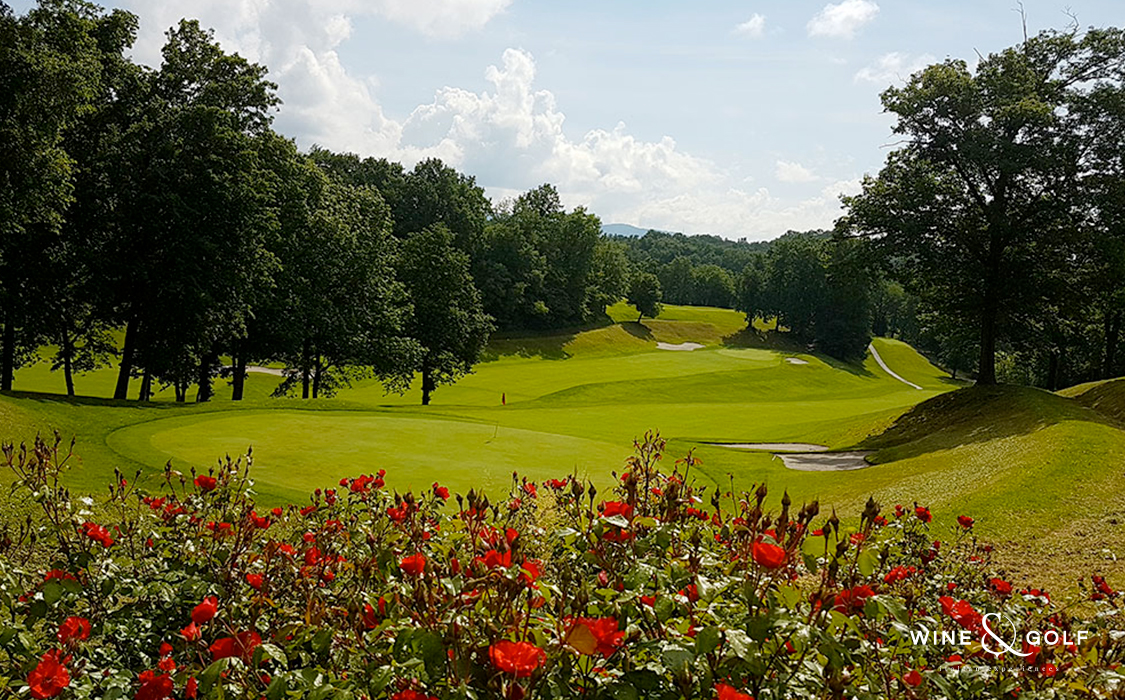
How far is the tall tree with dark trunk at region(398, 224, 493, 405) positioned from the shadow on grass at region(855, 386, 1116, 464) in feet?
69.0

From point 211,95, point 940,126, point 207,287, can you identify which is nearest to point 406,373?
point 207,287

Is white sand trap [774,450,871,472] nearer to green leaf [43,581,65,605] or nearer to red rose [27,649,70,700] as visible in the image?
green leaf [43,581,65,605]

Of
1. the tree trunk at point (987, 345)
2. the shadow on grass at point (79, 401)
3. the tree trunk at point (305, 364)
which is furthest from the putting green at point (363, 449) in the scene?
the tree trunk at point (987, 345)

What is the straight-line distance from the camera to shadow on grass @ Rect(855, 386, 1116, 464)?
674 inches

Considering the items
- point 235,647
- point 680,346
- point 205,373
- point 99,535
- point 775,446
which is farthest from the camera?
point 680,346

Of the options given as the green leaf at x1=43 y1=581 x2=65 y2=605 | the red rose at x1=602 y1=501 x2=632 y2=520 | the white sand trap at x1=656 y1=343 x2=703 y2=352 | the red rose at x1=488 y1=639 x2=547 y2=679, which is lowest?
the green leaf at x1=43 y1=581 x2=65 y2=605

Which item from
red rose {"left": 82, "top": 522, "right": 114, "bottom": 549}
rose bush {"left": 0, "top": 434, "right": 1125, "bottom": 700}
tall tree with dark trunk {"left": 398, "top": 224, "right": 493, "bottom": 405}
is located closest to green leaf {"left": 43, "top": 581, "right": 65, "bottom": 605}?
rose bush {"left": 0, "top": 434, "right": 1125, "bottom": 700}

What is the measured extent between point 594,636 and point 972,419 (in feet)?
68.1

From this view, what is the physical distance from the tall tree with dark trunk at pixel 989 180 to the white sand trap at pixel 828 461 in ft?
24.5

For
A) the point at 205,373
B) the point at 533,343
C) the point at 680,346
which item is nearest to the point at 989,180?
the point at 205,373

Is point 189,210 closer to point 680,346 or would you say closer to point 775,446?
point 775,446

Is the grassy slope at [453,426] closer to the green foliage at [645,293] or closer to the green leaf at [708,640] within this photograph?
the green leaf at [708,640]

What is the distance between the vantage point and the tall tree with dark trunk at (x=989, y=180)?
67.2ft

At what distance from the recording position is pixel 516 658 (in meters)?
1.73
